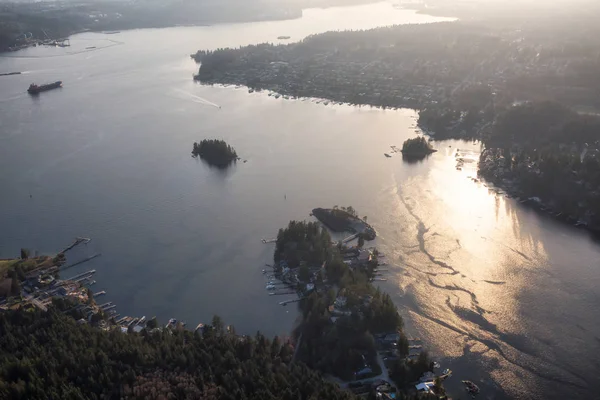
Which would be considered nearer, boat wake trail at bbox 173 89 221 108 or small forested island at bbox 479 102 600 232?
small forested island at bbox 479 102 600 232

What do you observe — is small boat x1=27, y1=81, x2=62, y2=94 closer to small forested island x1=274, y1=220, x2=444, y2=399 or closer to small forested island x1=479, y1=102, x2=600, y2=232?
small forested island x1=274, y1=220, x2=444, y2=399

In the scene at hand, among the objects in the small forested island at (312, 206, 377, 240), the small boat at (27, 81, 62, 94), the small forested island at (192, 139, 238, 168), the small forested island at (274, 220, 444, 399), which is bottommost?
the small forested island at (274, 220, 444, 399)

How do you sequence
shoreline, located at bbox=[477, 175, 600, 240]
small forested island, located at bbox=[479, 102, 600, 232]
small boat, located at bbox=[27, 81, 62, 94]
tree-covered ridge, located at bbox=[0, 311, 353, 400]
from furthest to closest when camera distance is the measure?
1. small boat, located at bbox=[27, 81, 62, 94]
2. small forested island, located at bbox=[479, 102, 600, 232]
3. shoreline, located at bbox=[477, 175, 600, 240]
4. tree-covered ridge, located at bbox=[0, 311, 353, 400]

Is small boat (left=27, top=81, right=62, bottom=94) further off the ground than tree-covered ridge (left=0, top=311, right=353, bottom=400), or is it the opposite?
small boat (left=27, top=81, right=62, bottom=94)

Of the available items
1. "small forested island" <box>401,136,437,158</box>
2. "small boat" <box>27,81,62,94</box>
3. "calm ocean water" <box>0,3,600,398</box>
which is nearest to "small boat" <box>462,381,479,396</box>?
"calm ocean water" <box>0,3,600,398</box>

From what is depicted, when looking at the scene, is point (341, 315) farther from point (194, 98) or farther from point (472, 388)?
point (194, 98)

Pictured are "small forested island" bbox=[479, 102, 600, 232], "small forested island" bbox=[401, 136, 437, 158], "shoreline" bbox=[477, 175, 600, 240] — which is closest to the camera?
"shoreline" bbox=[477, 175, 600, 240]
